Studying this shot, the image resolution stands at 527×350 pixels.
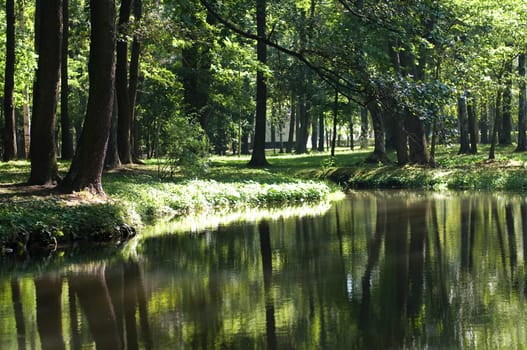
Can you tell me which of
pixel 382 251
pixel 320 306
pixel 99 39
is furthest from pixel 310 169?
pixel 320 306

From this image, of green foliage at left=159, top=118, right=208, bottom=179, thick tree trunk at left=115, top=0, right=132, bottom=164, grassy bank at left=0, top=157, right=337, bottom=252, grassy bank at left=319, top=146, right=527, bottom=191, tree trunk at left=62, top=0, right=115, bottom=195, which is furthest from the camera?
grassy bank at left=319, top=146, right=527, bottom=191

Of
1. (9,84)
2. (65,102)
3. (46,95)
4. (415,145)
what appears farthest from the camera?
(415,145)

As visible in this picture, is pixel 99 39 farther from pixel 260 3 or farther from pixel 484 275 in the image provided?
pixel 484 275

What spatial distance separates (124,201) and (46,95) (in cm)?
349

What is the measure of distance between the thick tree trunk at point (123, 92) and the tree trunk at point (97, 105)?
23.5ft

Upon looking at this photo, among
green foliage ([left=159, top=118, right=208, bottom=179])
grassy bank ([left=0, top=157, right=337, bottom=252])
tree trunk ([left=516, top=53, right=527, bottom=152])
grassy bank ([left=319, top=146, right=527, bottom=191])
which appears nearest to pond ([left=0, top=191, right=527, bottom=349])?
grassy bank ([left=0, top=157, right=337, bottom=252])

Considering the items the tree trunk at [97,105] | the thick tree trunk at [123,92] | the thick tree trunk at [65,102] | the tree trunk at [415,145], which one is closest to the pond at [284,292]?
the tree trunk at [97,105]

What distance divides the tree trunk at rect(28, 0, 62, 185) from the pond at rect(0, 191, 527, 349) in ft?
14.1

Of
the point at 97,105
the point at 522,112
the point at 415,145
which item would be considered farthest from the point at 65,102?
the point at 522,112

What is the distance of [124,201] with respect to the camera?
15.3 metres

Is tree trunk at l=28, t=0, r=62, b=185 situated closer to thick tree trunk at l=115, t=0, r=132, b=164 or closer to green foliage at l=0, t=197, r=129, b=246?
green foliage at l=0, t=197, r=129, b=246

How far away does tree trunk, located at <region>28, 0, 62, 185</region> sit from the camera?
53.6 feet

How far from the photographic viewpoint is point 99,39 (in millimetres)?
15305

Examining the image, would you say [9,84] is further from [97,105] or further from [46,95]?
[97,105]
